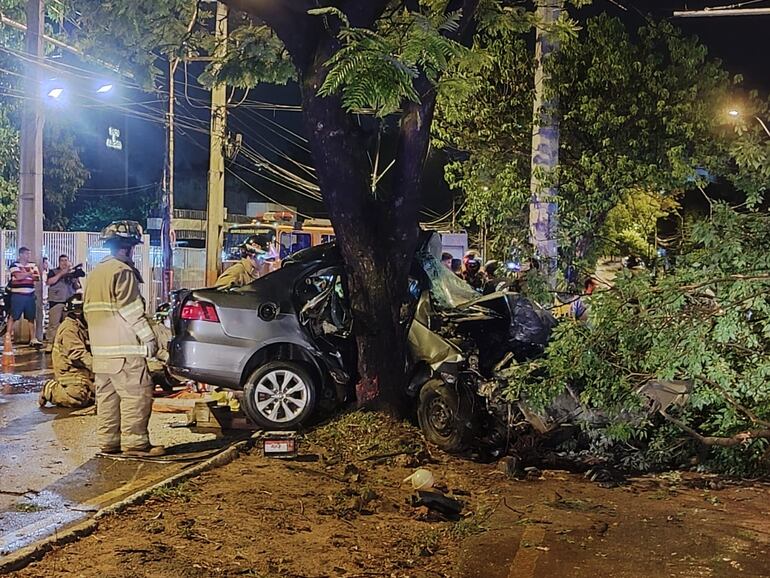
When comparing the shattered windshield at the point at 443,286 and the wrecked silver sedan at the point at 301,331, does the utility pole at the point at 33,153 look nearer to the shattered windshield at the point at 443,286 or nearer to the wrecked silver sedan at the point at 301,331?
the wrecked silver sedan at the point at 301,331

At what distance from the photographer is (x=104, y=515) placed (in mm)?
5508

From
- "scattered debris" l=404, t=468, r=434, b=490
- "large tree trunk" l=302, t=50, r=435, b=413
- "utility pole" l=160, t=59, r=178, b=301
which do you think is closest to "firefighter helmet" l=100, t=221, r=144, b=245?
"large tree trunk" l=302, t=50, r=435, b=413

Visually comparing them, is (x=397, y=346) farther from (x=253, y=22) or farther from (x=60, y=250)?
(x=60, y=250)

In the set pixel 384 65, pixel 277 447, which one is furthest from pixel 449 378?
pixel 384 65

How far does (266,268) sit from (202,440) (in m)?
7.57

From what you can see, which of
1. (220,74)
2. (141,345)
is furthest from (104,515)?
(220,74)

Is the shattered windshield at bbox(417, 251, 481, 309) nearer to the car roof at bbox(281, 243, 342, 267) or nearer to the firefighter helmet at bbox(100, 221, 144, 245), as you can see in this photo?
the car roof at bbox(281, 243, 342, 267)

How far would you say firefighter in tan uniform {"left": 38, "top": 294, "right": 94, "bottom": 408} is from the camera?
960cm

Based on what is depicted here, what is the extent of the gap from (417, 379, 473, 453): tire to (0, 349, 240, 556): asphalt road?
6.16ft

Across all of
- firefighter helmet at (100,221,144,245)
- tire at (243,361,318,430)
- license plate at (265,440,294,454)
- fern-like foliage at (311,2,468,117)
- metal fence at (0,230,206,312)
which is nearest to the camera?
fern-like foliage at (311,2,468,117)

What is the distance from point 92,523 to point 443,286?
4542 millimetres

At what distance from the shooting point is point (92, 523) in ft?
17.5

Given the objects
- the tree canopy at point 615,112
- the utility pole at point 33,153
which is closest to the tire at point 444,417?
the tree canopy at point 615,112

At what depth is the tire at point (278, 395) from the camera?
8.55 metres
